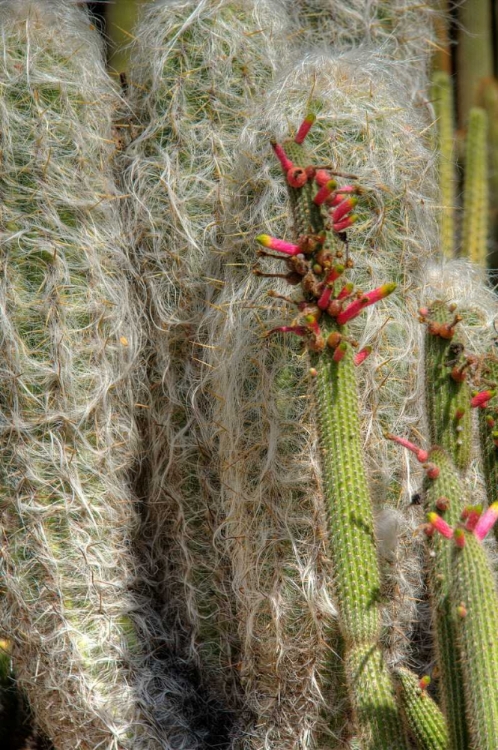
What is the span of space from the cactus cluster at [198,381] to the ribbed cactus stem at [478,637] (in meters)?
0.28

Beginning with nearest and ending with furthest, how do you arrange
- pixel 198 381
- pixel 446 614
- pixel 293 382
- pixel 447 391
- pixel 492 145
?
pixel 446 614
pixel 447 391
pixel 293 382
pixel 198 381
pixel 492 145

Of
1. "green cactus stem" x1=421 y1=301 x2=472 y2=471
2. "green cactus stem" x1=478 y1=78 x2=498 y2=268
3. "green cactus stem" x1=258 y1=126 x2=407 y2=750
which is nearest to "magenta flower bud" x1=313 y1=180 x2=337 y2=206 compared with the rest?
"green cactus stem" x1=258 y1=126 x2=407 y2=750

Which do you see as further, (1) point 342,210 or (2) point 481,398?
(2) point 481,398

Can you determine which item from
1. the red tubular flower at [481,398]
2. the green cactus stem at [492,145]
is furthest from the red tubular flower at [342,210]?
the green cactus stem at [492,145]

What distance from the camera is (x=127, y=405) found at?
5.61ft

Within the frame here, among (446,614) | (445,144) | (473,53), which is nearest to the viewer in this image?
(446,614)

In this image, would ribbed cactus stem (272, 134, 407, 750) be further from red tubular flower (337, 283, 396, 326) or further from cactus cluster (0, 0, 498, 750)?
cactus cluster (0, 0, 498, 750)

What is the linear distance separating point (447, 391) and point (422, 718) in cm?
47

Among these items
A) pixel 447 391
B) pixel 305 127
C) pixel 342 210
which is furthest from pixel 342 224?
pixel 447 391

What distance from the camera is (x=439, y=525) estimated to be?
107 cm

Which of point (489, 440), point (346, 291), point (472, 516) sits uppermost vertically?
point (346, 291)

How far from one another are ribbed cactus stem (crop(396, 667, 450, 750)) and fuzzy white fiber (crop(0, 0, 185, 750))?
2.00 feet

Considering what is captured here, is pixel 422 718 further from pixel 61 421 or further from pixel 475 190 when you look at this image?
pixel 475 190

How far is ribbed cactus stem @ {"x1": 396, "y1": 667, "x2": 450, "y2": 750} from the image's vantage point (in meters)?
1.13
